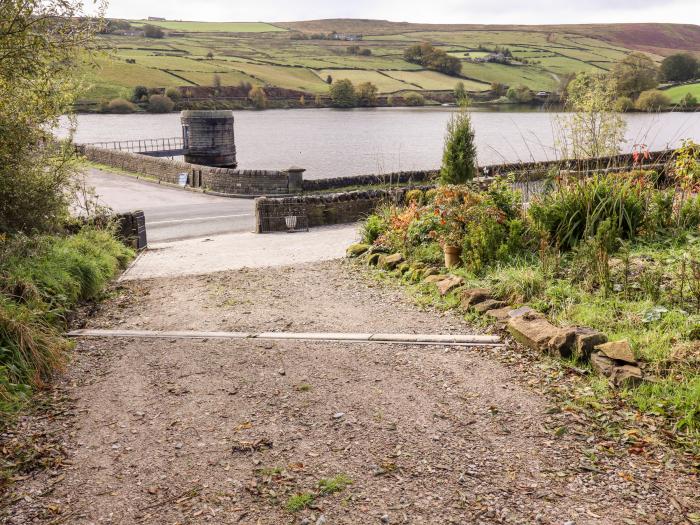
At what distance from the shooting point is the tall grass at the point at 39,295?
5.75 metres

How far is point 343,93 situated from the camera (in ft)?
375

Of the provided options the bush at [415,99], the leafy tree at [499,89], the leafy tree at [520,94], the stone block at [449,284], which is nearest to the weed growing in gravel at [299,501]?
the stone block at [449,284]

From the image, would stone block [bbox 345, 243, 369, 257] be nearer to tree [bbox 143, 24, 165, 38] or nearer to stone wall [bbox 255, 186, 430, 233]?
stone wall [bbox 255, 186, 430, 233]

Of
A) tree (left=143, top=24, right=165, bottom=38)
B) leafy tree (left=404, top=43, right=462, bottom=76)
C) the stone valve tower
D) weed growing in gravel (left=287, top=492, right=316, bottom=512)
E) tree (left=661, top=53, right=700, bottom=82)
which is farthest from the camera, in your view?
tree (left=143, top=24, right=165, bottom=38)

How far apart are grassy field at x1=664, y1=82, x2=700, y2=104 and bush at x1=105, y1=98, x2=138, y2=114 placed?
72.5m

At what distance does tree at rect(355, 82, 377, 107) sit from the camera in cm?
11350

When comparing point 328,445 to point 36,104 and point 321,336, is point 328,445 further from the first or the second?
point 36,104

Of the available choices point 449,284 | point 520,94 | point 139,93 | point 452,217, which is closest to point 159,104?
point 139,93

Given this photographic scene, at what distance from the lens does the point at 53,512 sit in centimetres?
391

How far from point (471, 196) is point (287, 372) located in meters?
4.79

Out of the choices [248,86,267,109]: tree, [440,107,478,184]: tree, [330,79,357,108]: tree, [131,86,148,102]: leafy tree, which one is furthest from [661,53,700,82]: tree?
[440,107,478,184]: tree

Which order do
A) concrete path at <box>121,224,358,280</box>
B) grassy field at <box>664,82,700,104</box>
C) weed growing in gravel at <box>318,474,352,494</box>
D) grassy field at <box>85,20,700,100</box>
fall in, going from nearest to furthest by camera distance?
weed growing in gravel at <box>318,474,352,494</box> → concrete path at <box>121,224,358,280</box> → grassy field at <box>664,82,700,104</box> → grassy field at <box>85,20,700,100</box>

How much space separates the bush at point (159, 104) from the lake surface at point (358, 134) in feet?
6.56

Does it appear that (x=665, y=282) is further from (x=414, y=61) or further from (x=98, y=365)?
(x=414, y=61)
